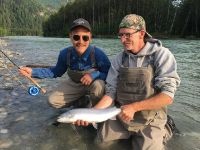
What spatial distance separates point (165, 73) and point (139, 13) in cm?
9234

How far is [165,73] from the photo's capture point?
4840 mm

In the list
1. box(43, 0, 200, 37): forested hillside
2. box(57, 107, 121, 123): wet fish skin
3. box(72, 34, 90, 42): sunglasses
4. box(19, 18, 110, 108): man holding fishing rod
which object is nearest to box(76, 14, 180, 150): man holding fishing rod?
box(57, 107, 121, 123): wet fish skin

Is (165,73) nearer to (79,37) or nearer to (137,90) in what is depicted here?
(137,90)

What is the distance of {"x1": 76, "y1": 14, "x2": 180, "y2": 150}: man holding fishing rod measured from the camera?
189 inches

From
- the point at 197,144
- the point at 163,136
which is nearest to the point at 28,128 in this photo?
the point at 163,136

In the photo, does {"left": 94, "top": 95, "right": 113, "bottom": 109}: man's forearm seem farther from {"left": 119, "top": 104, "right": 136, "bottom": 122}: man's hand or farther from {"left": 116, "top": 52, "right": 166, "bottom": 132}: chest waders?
{"left": 119, "top": 104, "right": 136, "bottom": 122}: man's hand

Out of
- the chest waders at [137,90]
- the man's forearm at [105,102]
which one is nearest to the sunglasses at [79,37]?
the chest waders at [137,90]

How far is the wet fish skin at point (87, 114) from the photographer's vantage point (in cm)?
467

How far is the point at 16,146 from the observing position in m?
5.38

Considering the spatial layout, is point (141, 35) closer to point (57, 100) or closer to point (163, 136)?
point (163, 136)

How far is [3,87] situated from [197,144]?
627cm

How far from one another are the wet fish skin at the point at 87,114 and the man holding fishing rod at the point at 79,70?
1.17 m

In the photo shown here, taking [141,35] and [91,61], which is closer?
[141,35]

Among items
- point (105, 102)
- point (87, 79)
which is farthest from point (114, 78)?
point (87, 79)
